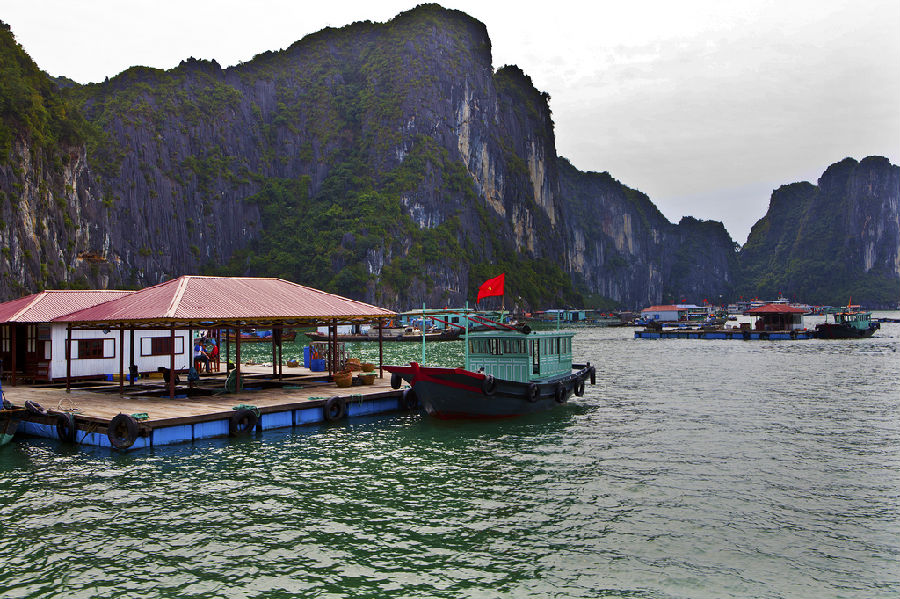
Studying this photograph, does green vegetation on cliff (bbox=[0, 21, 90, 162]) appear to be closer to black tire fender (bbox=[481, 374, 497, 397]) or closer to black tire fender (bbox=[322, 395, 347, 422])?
black tire fender (bbox=[322, 395, 347, 422])

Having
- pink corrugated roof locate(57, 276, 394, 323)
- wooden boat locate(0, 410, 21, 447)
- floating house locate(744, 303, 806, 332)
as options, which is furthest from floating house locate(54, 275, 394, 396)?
floating house locate(744, 303, 806, 332)

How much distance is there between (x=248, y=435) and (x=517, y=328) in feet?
40.5

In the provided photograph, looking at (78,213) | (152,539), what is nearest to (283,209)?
(78,213)

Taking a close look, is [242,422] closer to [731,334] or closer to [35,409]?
[35,409]

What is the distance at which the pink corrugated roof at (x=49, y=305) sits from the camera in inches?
1181

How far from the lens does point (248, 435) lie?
2412 cm

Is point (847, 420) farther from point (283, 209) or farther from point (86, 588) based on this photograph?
point (283, 209)

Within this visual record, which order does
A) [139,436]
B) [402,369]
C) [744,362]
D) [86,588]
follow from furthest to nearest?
1. [744,362]
2. [402,369]
3. [139,436]
4. [86,588]

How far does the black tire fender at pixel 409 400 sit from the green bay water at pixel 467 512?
1.68 meters

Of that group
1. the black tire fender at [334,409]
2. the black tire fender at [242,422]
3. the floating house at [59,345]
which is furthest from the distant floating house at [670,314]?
the black tire fender at [242,422]

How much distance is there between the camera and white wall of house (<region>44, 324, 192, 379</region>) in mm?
31328

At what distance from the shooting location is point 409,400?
1178 inches

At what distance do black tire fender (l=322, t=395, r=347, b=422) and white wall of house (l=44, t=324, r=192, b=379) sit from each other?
11.4m

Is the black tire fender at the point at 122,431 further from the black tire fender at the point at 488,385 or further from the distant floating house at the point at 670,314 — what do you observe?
the distant floating house at the point at 670,314
